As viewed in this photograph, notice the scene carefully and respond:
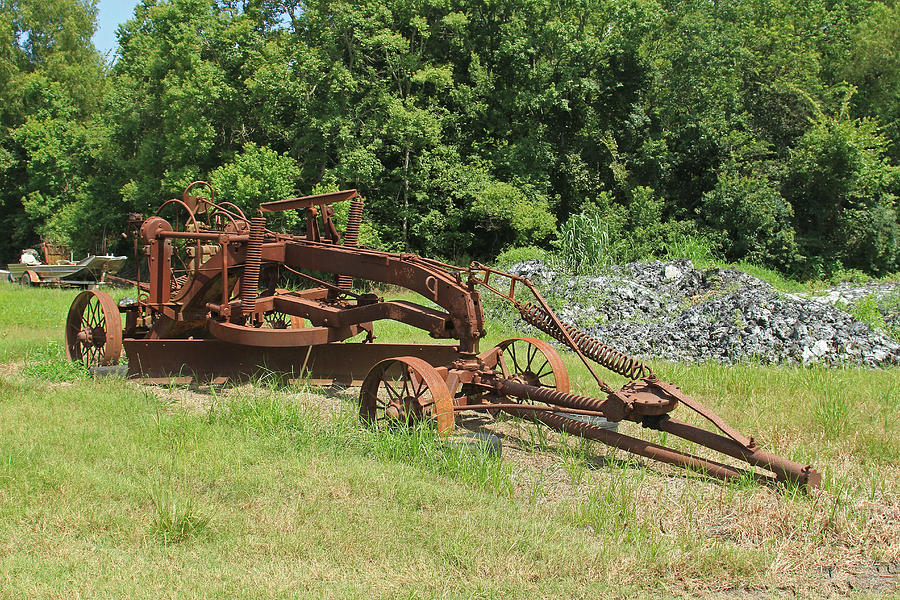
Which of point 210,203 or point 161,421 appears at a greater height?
point 210,203

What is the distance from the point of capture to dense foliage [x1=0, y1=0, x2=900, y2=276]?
72.1 ft

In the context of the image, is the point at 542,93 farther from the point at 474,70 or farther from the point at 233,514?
the point at 233,514

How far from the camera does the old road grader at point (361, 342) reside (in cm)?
557

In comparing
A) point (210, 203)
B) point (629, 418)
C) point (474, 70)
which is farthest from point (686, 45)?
point (629, 418)

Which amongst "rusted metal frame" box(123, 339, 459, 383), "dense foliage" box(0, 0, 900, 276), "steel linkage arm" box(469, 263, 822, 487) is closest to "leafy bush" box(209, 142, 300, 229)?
"dense foliage" box(0, 0, 900, 276)

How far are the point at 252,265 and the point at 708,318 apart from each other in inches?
298

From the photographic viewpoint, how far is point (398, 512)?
180 inches

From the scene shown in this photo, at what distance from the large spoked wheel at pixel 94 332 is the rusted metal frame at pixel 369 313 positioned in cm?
202

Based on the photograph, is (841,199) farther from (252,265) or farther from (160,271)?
(160,271)

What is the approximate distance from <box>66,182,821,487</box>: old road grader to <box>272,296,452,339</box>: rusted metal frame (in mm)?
14

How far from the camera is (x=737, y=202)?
72.7ft

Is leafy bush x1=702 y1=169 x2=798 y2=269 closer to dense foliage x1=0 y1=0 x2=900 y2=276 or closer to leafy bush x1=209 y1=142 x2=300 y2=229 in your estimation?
dense foliage x1=0 y1=0 x2=900 y2=276

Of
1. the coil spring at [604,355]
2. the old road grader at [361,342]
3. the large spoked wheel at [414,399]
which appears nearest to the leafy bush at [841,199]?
the old road grader at [361,342]

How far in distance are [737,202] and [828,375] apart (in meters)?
14.7
